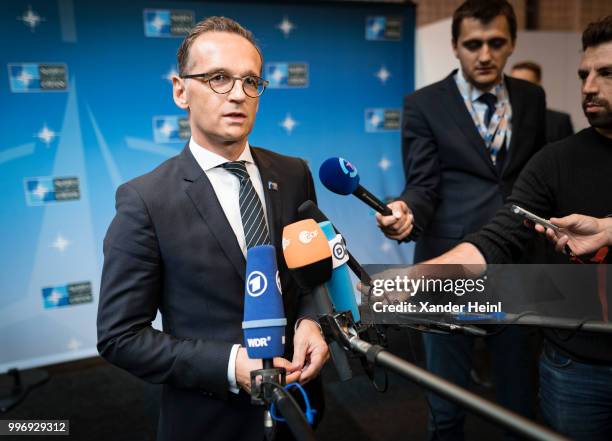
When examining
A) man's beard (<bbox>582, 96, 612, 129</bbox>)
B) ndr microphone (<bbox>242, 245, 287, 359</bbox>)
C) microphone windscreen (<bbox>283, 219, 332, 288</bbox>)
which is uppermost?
man's beard (<bbox>582, 96, 612, 129</bbox>)

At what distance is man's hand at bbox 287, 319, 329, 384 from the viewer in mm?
1036

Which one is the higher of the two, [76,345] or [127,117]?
[127,117]

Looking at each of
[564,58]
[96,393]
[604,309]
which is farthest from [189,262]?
[564,58]

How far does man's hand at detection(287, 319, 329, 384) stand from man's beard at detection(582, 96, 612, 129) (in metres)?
0.90

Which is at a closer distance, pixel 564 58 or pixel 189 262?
pixel 189 262

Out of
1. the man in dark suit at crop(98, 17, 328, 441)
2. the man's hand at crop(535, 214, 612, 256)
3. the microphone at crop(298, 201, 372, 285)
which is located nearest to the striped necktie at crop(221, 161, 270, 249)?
the man in dark suit at crop(98, 17, 328, 441)

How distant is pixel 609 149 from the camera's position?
125cm

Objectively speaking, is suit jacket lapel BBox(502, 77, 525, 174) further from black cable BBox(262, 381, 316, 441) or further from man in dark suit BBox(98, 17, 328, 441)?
black cable BBox(262, 381, 316, 441)

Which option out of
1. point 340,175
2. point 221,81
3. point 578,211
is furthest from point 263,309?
point 578,211

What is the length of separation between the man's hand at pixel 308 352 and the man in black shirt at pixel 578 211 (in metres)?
0.43

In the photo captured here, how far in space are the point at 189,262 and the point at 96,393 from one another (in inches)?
95.0

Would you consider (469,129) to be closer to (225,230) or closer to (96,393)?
(225,230)

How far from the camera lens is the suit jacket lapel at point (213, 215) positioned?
3.82 feet

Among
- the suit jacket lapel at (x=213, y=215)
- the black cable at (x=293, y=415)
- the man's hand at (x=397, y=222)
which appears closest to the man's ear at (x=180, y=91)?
the suit jacket lapel at (x=213, y=215)
